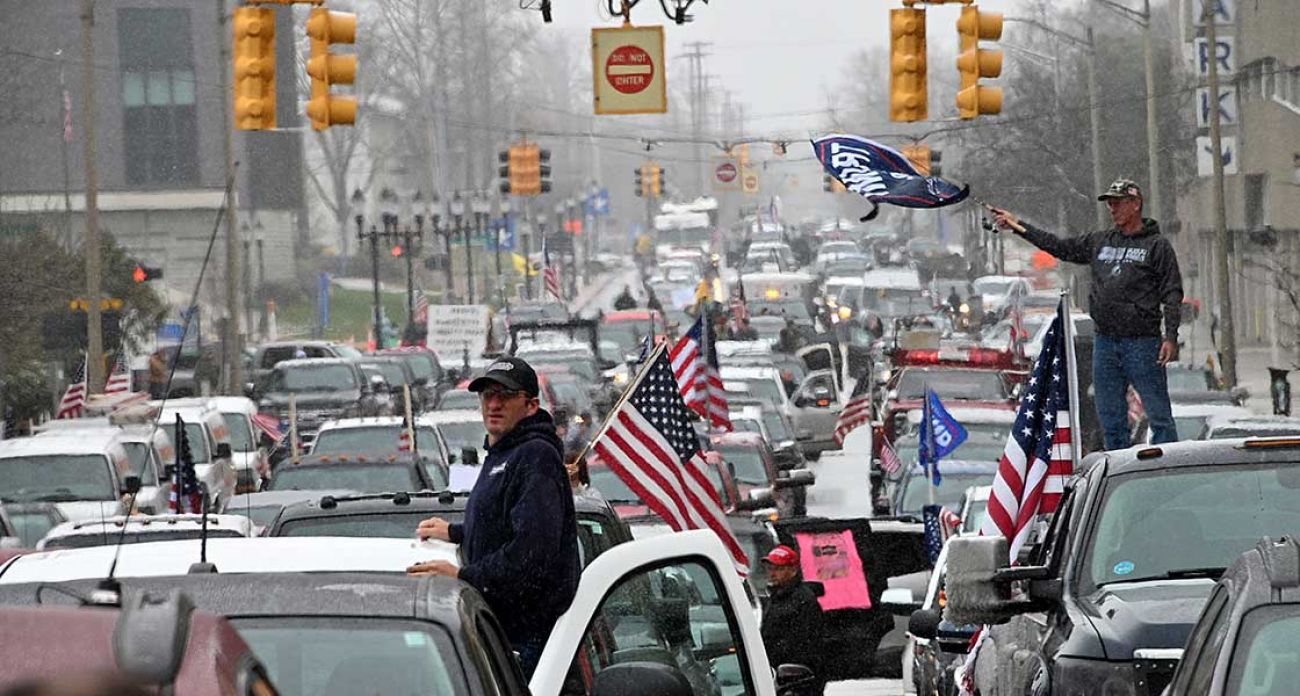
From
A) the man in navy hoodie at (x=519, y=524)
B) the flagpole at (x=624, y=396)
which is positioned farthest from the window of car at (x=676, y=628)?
the flagpole at (x=624, y=396)

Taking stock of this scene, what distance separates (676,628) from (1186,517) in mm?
2533

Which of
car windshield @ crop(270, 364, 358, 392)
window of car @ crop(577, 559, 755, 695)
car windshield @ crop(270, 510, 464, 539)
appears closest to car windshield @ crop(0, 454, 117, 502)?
car windshield @ crop(270, 510, 464, 539)

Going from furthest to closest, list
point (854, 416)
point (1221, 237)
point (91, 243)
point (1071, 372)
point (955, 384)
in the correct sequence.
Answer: point (1221, 237) < point (91, 243) < point (854, 416) < point (955, 384) < point (1071, 372)

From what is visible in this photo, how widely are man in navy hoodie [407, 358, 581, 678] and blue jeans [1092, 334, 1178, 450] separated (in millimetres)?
5848

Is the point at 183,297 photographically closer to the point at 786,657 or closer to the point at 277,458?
the point at 277,458

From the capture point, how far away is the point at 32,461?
2416 cm

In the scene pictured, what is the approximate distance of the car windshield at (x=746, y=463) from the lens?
2573cm

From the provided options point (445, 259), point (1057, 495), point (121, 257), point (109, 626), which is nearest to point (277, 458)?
point (1057, 495)

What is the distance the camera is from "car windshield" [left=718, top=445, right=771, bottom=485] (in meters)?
25.7

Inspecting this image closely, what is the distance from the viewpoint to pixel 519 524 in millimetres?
7336

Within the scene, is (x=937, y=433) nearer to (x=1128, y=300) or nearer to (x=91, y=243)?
Result: (x=1128, y=300)

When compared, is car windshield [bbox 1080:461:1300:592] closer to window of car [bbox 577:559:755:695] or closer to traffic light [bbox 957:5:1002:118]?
window of car [bbox 577:559:755:695]

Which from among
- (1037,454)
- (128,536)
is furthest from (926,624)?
(128,536)

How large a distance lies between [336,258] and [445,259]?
2966 cm
